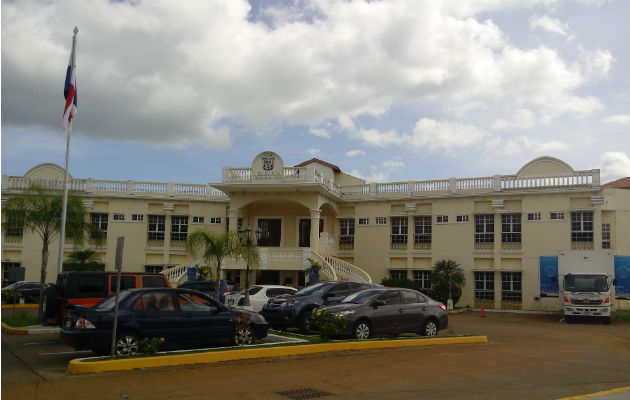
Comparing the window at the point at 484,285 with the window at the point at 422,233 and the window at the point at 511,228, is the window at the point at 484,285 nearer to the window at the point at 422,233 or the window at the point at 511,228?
the window at the point at 511,228

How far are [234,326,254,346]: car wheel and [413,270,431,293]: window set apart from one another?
71.8ft

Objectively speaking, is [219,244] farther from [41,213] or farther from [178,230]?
[178,230]

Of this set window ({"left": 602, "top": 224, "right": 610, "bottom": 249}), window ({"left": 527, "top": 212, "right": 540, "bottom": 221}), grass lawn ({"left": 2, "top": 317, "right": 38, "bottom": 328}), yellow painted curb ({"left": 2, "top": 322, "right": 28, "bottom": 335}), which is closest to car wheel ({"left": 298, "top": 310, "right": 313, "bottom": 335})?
yellow painted curb ({"left": 2, "top": 322, "right": 28, "bottom": 335})

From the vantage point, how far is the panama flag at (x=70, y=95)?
68.4 feet

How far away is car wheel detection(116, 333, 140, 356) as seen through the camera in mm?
10836

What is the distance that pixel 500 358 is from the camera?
515 inches

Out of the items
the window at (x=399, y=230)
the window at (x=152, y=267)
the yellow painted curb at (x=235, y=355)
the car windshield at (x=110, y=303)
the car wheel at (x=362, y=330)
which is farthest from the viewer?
the window at (x=152, y=267)

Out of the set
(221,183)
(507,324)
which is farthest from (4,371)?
(221,183)

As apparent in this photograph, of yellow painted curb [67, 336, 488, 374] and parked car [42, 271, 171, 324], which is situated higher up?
parked car [42, 271, 171, 324]

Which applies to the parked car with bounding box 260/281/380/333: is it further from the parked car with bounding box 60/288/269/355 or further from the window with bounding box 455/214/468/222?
the window with bounding box 455/214/468/222

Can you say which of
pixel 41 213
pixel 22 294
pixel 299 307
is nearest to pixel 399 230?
pixel 299 307

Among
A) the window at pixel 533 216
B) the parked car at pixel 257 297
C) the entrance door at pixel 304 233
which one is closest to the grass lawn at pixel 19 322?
the parked car at pixel 257 297

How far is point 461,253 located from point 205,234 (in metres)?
15.5

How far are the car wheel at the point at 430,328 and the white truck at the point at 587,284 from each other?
11.5m
